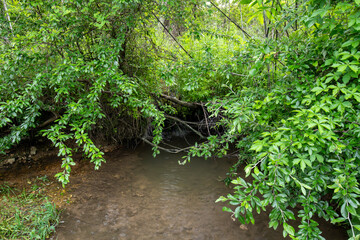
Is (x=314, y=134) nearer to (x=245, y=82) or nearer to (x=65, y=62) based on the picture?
(x=245, y=82)

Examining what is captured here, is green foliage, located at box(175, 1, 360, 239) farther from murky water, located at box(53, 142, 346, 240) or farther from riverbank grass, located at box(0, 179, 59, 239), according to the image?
riverbank grass, located at box(0, 179, 59, 239)

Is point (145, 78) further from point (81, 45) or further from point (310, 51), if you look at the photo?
point (310, 51)

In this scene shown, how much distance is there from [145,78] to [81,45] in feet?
4.46

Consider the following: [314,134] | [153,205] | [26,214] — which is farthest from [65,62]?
[314,134]

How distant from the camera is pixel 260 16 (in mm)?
1812

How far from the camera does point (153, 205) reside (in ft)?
11.8

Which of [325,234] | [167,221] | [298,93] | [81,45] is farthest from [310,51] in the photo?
[81,45]

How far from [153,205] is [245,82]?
2606mm

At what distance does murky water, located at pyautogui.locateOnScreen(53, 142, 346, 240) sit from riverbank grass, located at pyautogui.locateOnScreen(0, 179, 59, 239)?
205 mm

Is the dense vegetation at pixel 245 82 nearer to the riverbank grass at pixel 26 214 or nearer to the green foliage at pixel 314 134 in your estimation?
the green foliage at pixel 314 134

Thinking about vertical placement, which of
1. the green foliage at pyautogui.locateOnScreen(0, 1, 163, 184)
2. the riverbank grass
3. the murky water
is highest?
the green foliage at pyautogui.locateOnScreen(0, 1, 163, 184)

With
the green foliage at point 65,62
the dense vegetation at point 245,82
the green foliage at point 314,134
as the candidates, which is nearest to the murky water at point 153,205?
the dense vegetation at point 245,82

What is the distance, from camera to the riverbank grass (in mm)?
2688

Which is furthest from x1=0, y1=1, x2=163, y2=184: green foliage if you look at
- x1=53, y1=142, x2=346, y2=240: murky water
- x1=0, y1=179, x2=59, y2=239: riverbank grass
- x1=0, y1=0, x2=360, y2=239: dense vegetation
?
x1=53, y1=142, x2=346, y2=240: murky water
